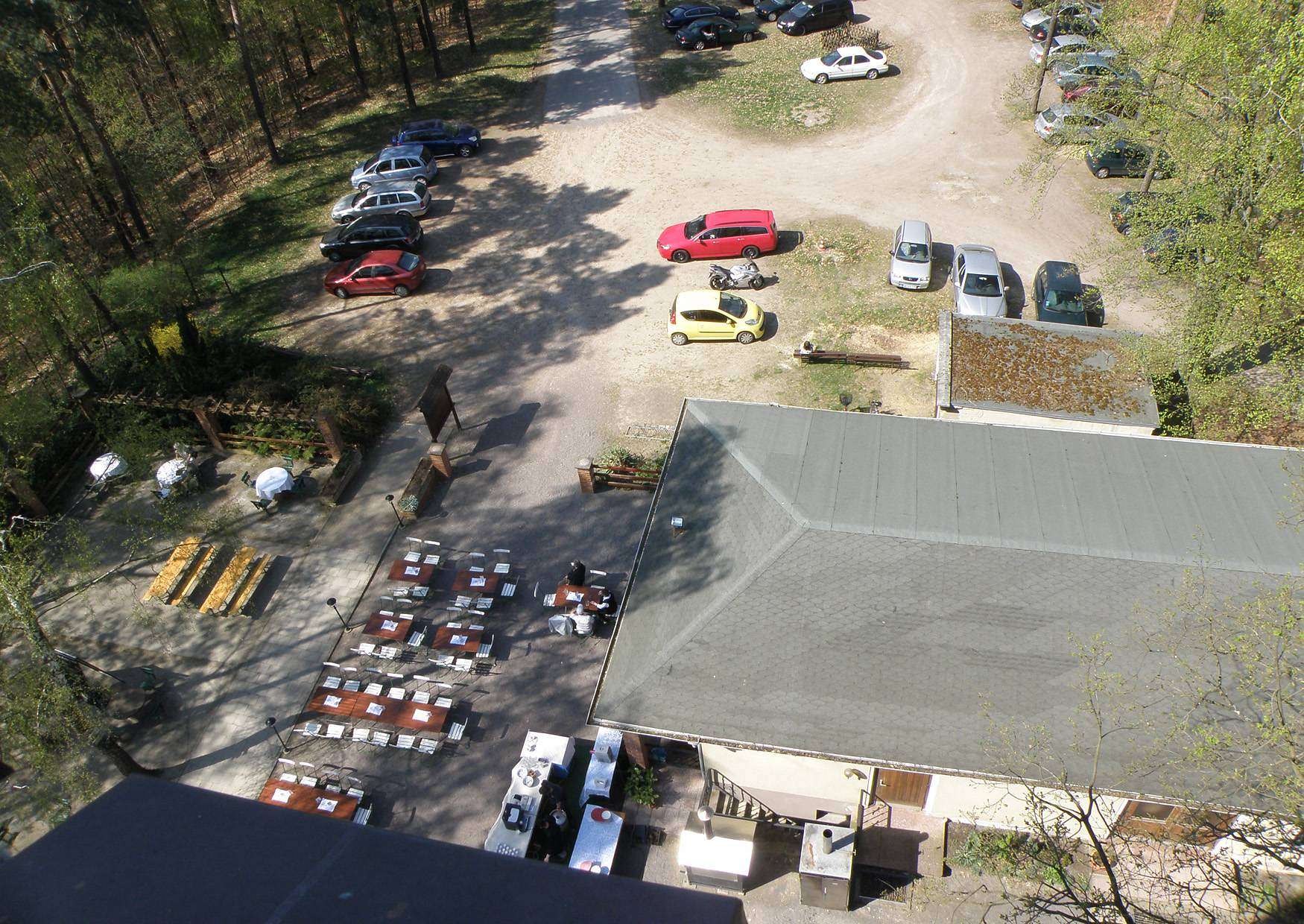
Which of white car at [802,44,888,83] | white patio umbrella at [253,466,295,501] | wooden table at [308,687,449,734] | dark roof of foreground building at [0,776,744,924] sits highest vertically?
dark roof of foreground building at [0,776,744,924]

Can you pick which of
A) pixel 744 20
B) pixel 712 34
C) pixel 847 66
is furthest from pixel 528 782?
pixel 744 20

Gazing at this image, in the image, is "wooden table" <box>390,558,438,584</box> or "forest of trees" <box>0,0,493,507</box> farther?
"forest of trees" <box>0,0,493,507</box>

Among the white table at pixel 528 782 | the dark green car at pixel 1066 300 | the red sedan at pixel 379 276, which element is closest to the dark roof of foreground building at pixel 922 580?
the white table at pixel 528 782

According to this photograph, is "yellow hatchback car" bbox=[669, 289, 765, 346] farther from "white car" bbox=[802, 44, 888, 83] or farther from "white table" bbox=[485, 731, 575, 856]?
"white car" bbox=[802, 44, 888, 83]

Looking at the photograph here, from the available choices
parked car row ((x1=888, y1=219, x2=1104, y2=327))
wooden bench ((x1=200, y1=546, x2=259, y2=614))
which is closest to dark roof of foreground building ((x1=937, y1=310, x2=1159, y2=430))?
parked car row ((x1=888, y1=219, x2=1104, y2=327))

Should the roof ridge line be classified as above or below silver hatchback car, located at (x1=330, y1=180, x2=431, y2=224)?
below

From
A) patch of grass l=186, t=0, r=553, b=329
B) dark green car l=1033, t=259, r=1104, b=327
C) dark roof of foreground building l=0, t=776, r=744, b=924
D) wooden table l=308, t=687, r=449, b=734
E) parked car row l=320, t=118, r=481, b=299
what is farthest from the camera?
patch of grass l=186, t=0, r=553, b=329

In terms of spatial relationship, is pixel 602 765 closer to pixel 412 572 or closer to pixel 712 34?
pixel 412 572
